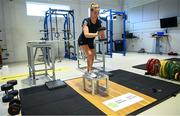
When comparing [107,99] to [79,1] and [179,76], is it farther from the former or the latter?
[79,1]

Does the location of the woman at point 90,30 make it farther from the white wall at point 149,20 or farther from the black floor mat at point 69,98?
the white wall at point 149,20

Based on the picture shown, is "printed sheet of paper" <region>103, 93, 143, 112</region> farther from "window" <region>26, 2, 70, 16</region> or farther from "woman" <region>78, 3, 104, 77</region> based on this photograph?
"window" <region>26, 2, 70, 16</region>

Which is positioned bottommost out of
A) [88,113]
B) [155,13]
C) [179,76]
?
[88,113]

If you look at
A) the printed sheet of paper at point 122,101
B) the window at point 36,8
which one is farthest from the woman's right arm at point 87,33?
the window at point 36,8

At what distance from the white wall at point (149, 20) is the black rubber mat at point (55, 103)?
21.5ft

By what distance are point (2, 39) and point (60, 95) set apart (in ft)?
17.4

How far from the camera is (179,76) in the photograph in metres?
2.88

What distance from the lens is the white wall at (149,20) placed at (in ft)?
22.6

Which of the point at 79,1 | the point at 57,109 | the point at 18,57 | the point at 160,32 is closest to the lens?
the point at 57,109

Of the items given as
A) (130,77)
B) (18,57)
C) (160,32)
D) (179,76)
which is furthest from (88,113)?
(160,32)

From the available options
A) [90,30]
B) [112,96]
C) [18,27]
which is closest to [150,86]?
[112,96]

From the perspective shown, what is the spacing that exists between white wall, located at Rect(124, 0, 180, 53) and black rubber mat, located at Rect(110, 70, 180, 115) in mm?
5074

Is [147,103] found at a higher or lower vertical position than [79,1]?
Answer: lower

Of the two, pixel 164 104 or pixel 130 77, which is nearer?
pixel 164 104
